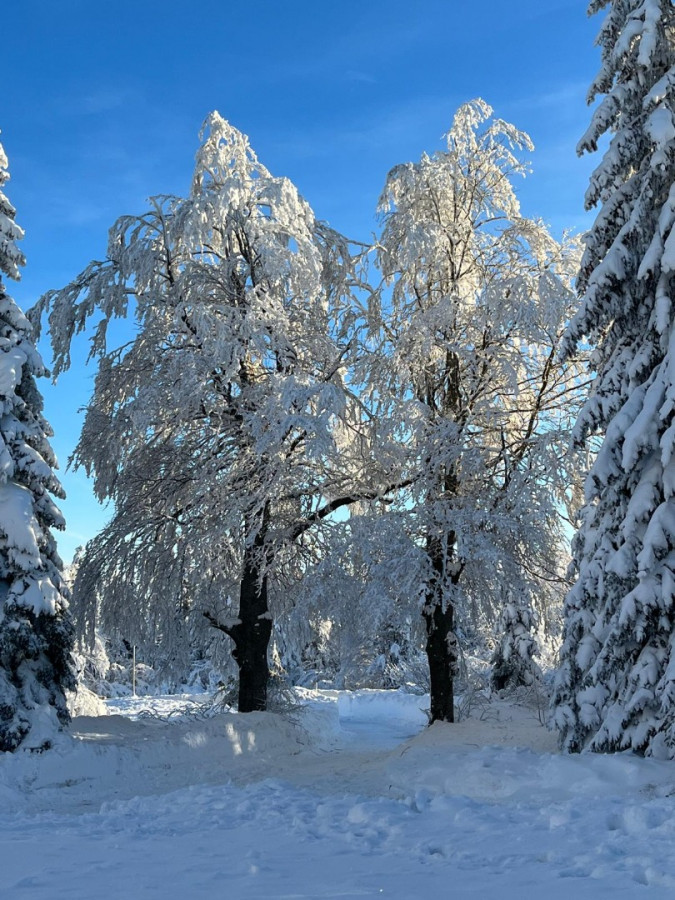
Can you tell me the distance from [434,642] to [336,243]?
315 inches

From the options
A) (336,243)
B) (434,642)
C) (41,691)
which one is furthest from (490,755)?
(336,243)

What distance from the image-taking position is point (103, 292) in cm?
1438

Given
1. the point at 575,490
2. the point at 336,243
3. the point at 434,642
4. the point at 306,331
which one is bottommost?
the point at 434,642

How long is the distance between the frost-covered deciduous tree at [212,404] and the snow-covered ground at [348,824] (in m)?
3.46

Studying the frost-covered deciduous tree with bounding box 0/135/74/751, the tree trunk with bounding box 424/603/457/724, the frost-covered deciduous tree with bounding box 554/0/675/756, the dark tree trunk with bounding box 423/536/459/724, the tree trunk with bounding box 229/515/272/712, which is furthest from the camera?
the tree trunk with bounding box 229/515/272/712

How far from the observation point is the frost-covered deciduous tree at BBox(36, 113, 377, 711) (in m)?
13.3

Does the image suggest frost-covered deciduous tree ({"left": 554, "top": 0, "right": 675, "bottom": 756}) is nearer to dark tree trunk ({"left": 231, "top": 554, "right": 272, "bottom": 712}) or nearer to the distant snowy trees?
the distant snowy trees

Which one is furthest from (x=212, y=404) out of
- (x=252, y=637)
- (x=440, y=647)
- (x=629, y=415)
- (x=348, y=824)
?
(x=348, y=824)

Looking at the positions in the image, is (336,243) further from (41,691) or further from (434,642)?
(41,691)

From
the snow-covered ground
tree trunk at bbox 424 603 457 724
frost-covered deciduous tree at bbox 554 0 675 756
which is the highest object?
frost-covered deciduous tree at bbox 554 0 675 756

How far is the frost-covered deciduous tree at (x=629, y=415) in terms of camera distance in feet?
27.1

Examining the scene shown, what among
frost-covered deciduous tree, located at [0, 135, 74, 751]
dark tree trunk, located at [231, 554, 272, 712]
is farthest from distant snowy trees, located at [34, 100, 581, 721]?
frost-covered deciduous tree, located at [0, 135, 74, 751]

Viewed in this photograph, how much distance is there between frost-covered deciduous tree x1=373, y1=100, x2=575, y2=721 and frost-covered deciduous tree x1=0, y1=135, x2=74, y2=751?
5.69m

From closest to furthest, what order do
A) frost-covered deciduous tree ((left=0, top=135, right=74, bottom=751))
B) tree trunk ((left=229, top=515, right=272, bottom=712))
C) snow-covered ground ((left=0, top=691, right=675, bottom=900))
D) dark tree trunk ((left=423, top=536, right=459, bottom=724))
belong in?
snow-covered ground ((left=0, top=691, right=675, bottom=900))
frost-covered deciduous tree ((left=0, top=135, right=74, bottom=751))
dark tree trunk ((left=423, top=536, right=459, bottom=724))
tree trunk ((left=229, top=515, right=272, bottom=712))
